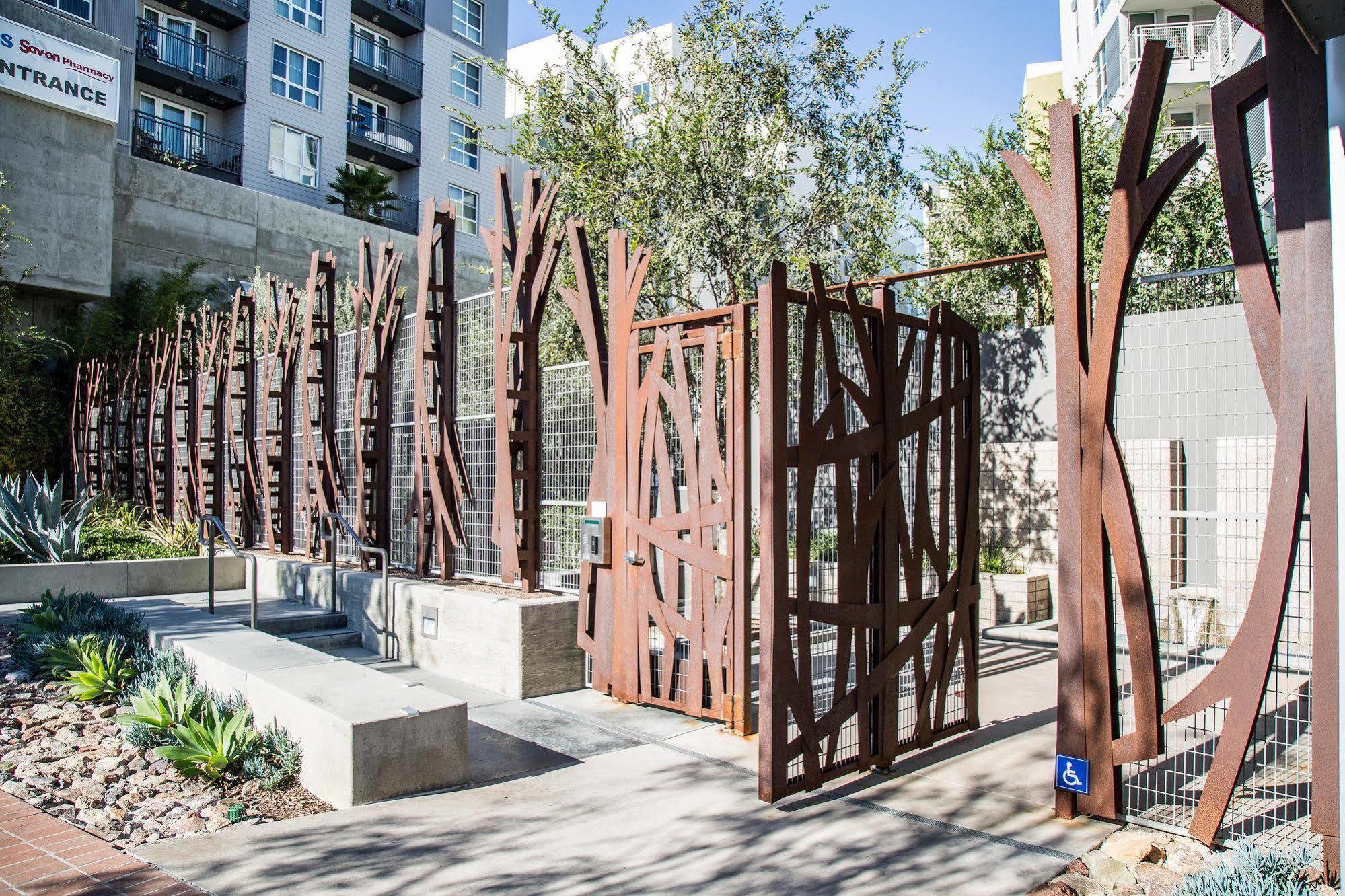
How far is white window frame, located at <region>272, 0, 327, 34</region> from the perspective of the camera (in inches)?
1137

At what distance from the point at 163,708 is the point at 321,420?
20.9ft

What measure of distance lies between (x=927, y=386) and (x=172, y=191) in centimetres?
2239

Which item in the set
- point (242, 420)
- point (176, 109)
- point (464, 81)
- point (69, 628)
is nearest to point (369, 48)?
point (464, 81)

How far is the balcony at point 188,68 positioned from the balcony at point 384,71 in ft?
14.8

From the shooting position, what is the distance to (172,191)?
74.4 ft

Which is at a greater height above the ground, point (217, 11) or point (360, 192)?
point (217, 11)

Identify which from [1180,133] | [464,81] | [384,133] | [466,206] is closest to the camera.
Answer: [1180,133]

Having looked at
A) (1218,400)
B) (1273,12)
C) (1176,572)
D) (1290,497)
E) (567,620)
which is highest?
(1273,12)

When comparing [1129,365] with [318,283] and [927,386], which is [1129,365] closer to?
[927,386]

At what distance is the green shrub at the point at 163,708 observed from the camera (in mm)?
5464

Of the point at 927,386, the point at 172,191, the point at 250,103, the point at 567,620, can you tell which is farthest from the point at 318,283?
the point at 250,103

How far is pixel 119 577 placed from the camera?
36.8 feet

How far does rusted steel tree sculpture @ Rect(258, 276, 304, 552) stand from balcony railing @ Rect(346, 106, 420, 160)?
21.8 meters

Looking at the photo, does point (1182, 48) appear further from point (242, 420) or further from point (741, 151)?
point (242, 420)
